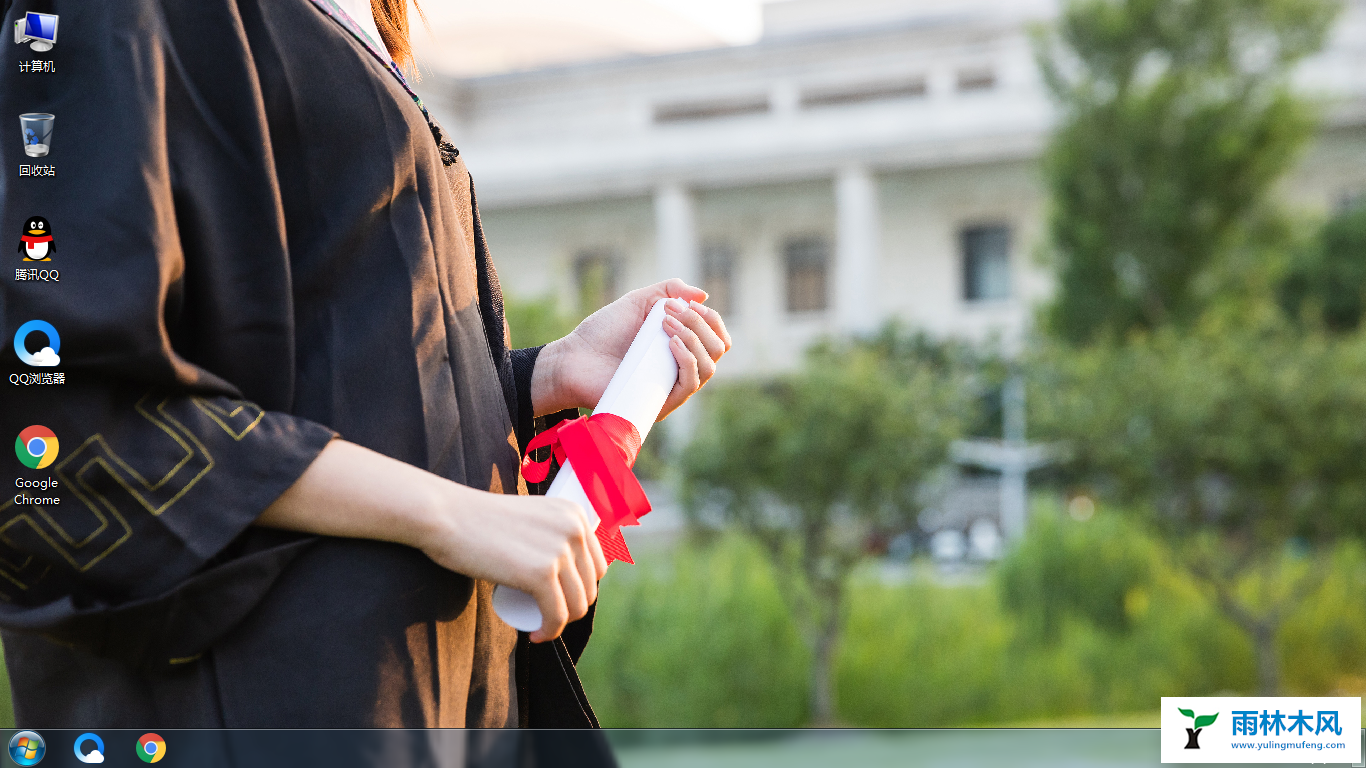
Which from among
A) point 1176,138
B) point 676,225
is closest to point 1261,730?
point 1176,138

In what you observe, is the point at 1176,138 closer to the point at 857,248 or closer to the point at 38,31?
the point at 857,248

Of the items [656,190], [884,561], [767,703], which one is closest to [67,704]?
[767,703]

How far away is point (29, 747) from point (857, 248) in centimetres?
1612

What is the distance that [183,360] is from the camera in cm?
58

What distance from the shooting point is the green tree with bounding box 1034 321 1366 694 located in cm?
652

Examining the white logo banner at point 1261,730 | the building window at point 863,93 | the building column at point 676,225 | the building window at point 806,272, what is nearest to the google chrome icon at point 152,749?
the white logo banner at point 1261,730

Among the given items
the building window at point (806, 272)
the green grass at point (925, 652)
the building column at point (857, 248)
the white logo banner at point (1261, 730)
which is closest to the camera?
the white logo banner at point (1261, 730)

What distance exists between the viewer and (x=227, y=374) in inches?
25.0

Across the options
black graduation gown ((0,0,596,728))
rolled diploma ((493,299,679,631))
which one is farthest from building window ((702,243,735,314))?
black graduation gown ((0,0,596,728))

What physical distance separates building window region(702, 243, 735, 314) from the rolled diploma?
17.5 meters

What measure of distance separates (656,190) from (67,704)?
655 inches

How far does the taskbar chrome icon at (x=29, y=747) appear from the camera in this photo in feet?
2.15

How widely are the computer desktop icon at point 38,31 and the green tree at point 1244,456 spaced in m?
6.92

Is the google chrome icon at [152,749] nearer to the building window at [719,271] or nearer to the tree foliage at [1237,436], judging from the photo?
the tree foliage at [1237,436]
